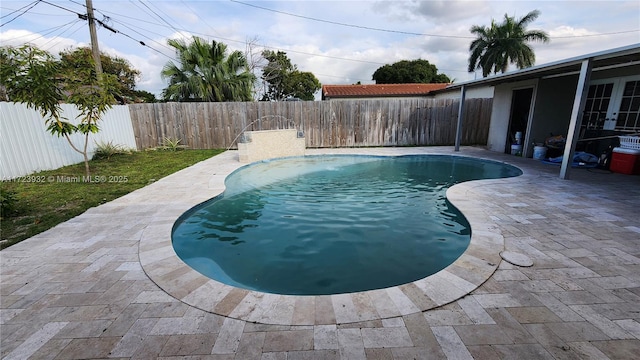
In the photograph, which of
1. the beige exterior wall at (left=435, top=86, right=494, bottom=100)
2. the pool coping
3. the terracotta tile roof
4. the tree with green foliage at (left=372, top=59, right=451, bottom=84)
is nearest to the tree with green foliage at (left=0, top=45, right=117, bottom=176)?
the pool coping

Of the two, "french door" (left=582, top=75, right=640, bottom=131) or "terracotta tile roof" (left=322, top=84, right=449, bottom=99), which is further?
"terracotta tile roof" (left=322, top=84, right=449, bottom=99)

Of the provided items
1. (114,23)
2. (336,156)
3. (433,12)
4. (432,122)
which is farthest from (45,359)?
(433,12)

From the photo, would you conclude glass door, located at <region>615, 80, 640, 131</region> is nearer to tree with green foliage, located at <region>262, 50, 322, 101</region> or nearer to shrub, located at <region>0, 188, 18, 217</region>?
shrub, located at <region>0, 188, 18, 217</region>

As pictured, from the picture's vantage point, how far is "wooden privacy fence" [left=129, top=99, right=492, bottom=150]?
33.2ft

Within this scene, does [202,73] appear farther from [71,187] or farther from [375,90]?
[375,90]

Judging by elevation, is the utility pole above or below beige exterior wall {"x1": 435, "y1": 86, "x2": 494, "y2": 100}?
above

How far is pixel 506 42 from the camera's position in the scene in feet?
66.5

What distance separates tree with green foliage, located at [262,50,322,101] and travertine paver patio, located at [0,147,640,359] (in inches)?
991

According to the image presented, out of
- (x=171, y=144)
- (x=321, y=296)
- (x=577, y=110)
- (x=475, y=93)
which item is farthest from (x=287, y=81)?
(x=321, y=296)

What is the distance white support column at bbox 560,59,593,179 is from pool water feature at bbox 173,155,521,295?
3.03ft

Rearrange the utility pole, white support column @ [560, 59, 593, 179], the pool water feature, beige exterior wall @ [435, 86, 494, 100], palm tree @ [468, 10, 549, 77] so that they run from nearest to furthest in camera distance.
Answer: the pool water feature
white support column @ [560, 59, 593, 179]
the utility pole
beige exterior wall @ [435, 86, 494, 100]
palm tree @ [468, 10, 549, 77]

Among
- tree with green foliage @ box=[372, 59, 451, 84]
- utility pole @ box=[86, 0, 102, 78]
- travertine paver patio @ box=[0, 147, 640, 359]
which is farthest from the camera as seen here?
tree with green foliage @ box=[372, 59, 451, 84]

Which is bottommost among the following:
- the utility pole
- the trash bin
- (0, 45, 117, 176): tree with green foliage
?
the trash bin

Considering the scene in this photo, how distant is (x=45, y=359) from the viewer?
160 centimetres
